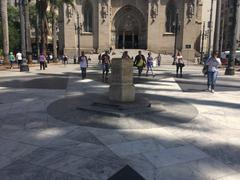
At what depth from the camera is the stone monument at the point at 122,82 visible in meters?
9.30

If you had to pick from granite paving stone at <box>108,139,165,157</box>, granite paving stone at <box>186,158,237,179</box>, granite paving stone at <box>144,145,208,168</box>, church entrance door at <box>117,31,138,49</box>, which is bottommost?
granite paving stone at <box>186,158,237,179</box>

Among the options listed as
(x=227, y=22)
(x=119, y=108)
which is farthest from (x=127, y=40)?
(x=119, y=108)

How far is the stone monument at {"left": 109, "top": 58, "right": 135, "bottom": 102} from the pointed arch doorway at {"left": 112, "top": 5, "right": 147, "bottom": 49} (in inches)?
1853

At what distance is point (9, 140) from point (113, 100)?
3.93 m

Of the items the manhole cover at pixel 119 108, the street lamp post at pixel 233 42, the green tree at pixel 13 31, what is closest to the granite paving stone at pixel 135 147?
the manhole cover at pixel 119 108

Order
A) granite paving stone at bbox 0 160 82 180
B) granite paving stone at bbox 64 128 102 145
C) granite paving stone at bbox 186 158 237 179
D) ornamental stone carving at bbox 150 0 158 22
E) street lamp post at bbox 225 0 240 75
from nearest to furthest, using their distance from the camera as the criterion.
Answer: granite paving stone at bbox 0 160 82 180 < granite paving stone at bbox 186 158 237 179 < granite paving stone at bbox 64 128 102 145 < street lamp post at bbox 225 0 240 75 < ornamental stone carving at bbox 150 0 158 22

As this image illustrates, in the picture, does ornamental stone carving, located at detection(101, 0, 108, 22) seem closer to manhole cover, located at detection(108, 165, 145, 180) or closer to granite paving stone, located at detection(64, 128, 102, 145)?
granite paving stone, located at detection(64, 128, 102, 145)

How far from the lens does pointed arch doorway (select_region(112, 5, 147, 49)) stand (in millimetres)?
56456

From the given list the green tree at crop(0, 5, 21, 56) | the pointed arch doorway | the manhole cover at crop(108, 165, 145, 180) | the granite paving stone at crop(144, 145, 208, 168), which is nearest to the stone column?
the pointed arch doorway

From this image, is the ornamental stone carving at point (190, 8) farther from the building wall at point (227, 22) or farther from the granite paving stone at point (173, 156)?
the granite paving stone at point (173, 156)

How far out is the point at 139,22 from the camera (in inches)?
2232

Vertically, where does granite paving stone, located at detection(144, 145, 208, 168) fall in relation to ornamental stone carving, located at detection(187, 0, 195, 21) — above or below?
below

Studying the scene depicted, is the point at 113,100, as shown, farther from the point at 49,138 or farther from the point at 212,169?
the point at 212,169

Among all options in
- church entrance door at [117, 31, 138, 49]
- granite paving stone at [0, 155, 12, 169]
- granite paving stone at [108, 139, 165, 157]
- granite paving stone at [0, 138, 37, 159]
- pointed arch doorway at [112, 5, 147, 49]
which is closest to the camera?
granite paving stone at [0, 155, 12, 169]
